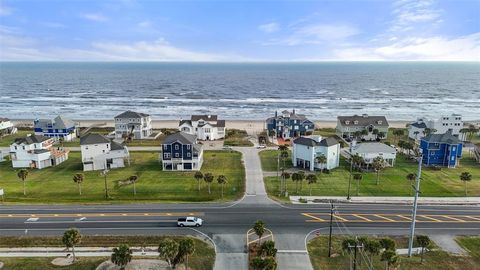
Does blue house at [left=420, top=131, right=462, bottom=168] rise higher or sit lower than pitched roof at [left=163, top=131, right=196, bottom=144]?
lower

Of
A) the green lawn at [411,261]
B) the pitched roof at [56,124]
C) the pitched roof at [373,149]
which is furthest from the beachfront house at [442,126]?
the pitched roof at [56,124]

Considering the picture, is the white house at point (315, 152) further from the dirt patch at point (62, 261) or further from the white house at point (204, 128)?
the dirt patch at point (62, 261)

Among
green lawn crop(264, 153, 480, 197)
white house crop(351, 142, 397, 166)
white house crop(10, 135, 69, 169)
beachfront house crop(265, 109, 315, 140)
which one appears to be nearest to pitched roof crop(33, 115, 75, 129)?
white house crop(10, 135, 69, 169)

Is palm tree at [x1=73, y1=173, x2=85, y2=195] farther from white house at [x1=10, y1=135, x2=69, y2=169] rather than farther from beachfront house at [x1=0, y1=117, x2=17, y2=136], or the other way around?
beachfront house at [x1=0, y1=117, x2=17, y2=136]

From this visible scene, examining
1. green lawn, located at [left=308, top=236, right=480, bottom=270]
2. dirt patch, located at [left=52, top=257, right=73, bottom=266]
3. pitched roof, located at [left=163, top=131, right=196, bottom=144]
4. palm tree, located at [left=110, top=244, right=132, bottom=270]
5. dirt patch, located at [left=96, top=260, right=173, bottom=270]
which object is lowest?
dirt patch, located at [left=52, top=257, right=73, bottom=266]

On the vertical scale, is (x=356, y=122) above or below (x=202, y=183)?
above

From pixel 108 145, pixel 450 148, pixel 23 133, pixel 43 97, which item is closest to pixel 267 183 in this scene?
pixel 108 145

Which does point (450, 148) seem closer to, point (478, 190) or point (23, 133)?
point (478, 190)
